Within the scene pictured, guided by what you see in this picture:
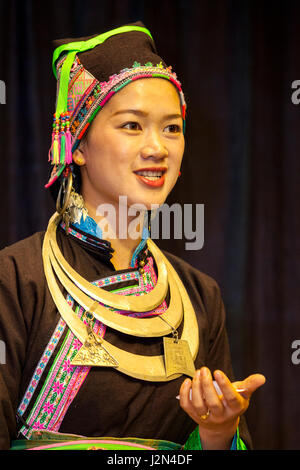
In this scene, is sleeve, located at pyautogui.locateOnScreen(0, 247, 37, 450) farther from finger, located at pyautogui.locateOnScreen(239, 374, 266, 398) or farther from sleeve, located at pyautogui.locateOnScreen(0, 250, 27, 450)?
finger, located at pyautogui.locateOnScreen(239, 374, 266, 398)

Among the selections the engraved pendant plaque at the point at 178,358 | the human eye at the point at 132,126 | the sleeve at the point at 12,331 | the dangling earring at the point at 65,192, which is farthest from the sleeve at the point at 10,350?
the human eye at the point at 132,126

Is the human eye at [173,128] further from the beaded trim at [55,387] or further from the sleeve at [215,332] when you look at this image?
the beaded trim at [55,387]

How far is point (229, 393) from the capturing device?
3.84 ft

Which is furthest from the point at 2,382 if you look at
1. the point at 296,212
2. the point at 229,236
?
the point at 296,212

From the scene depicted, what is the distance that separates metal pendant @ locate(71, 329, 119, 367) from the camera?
1.30 meters

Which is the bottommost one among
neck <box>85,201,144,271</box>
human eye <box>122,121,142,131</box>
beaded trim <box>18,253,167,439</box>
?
beaded trim <box>18,253,167,439</box>

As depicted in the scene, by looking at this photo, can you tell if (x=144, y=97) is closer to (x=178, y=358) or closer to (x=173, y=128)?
(x=173, y=128)

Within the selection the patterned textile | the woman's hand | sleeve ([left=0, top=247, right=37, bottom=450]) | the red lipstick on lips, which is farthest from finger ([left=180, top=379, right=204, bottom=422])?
the red lipstick on lips

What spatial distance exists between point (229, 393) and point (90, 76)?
789 millimetres

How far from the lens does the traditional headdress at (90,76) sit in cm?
142

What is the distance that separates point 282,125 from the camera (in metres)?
2.22

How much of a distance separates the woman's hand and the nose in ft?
1.66

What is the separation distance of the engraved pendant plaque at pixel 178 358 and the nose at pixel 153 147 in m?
0.43
